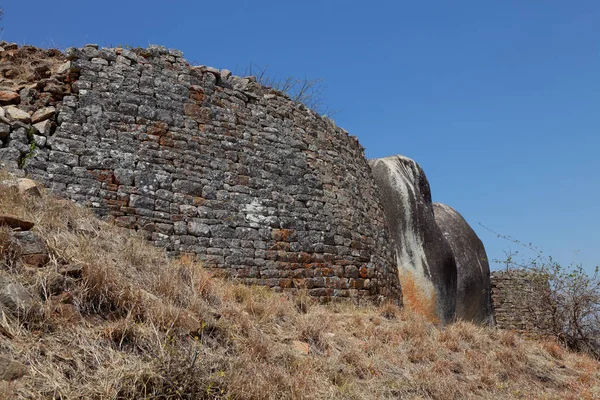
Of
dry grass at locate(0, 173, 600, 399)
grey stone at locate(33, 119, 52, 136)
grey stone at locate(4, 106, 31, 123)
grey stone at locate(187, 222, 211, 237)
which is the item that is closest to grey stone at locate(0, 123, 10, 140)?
grey stone at locate(4, 106, 31, 123)

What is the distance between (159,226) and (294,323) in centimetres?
233

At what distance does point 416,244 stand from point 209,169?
5.26 m

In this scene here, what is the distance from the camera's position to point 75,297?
4.08m

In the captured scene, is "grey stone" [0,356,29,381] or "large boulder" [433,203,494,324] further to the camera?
"large boulder" [433,203,494,324]

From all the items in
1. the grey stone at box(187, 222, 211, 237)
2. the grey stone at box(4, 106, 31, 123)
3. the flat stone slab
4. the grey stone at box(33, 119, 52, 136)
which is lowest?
the flat stone slab

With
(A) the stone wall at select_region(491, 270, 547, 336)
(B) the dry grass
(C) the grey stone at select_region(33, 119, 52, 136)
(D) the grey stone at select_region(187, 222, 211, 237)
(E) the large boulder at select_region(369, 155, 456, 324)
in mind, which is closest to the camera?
(B) the dry grass

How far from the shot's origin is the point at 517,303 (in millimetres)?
14023

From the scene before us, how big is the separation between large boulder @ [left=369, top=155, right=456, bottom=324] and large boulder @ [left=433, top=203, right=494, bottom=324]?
4.04 ft

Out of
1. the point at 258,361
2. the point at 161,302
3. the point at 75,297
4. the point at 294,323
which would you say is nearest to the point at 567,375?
the point at 294,323

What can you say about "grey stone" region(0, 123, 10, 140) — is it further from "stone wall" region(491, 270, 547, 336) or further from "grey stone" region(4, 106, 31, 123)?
"stone wall" region(491, 270, 547, 336)

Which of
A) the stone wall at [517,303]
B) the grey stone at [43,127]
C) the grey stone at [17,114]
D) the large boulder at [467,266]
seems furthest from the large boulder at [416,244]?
the grey stone at [17,114]

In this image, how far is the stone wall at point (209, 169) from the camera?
7.05 m

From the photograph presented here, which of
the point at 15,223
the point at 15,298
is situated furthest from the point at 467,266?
the point at 15,298

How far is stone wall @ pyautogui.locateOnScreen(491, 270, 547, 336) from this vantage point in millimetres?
11727
